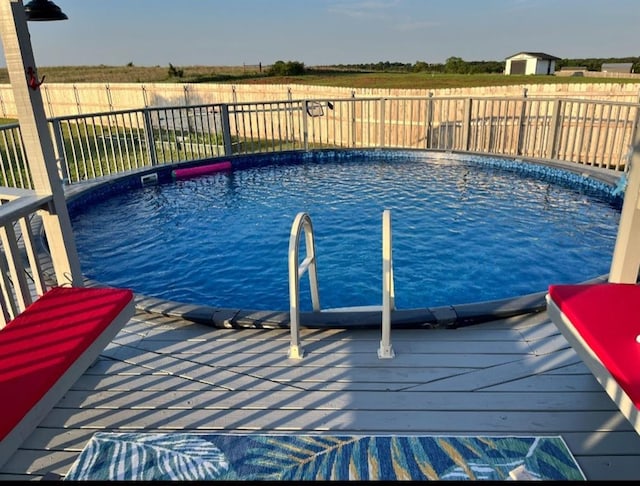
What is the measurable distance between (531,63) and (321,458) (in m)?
45.8

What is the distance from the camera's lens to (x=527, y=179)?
24.9ft

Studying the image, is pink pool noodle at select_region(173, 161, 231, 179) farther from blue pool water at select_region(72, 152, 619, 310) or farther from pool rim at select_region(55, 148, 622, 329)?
pool rim at select_region(55, 148, 622, 329)

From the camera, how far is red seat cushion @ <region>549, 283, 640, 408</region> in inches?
64.6

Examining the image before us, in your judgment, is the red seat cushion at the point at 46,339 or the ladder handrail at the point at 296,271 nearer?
the red seat cushion at the point at 46,339

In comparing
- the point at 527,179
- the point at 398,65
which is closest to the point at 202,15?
the point at 527,179

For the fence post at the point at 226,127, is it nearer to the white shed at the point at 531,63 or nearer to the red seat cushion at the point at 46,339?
the red seat cushion at the point at 46,339

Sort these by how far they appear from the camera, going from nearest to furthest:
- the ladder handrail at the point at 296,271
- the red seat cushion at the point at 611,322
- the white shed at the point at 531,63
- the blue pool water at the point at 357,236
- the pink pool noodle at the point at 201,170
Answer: the red seat cushion at the point at 611,322, the ladder handrail at the point at 296,271, the blue pool water at the point at 357,236, the pink pool noodle at the point at 201,170, the white shed at the point at 531,63

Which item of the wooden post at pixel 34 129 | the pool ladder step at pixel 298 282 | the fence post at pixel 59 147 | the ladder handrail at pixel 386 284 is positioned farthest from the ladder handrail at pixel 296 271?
the fence post at pixel 59 147

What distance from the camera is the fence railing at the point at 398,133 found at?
7070mm

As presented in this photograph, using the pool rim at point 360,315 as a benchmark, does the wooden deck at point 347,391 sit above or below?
below

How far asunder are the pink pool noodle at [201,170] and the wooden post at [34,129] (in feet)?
19.0

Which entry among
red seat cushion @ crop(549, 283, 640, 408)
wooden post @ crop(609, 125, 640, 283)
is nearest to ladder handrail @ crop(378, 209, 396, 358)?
red seat cushion @ crop(549, 283, 640, 408)

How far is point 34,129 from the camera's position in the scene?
86.6 inches

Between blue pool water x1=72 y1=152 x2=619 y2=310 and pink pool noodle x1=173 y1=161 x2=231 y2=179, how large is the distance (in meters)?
0.21
